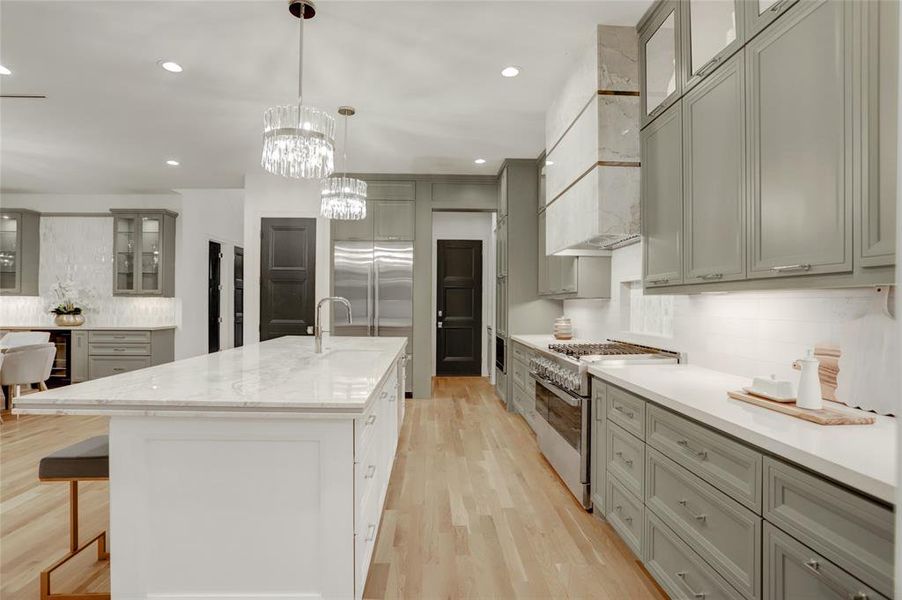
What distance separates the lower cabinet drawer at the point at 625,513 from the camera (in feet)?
6.84

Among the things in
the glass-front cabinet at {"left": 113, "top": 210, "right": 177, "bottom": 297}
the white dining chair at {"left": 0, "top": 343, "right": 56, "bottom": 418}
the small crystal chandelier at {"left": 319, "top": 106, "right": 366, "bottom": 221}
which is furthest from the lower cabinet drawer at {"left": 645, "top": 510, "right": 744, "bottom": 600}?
the glass-front cabinet at {"left": 113, "top": 210, "right": 177, "bottom": 297}

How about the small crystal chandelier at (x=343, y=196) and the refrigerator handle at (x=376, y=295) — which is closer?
the small crystal chandelier at (x=343, y=196)

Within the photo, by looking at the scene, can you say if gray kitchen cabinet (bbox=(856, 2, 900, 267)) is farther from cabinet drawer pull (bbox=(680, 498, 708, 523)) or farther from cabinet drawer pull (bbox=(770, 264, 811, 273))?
cabinet drawer pull (bbox=(680, 498, 708, 523))

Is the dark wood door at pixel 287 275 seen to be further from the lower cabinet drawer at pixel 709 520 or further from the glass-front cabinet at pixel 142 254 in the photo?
the lower cabinet drawer at pixel 709 520

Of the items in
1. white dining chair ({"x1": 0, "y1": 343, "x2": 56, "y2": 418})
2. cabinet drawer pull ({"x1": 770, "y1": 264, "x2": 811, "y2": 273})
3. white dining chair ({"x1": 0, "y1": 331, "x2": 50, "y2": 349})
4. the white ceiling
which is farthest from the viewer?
white dining chair ({"x1": 0, "y1": 331, "x2": 50, "y2": 349})

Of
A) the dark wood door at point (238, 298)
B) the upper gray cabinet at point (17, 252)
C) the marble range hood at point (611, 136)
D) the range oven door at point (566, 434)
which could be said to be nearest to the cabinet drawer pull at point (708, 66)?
the marble range hood at point (611, 136)

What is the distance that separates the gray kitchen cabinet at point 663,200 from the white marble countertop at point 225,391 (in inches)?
63.3

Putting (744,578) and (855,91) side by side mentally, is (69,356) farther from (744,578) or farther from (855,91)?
(855,91)

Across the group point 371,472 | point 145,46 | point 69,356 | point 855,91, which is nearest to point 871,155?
point 855,91

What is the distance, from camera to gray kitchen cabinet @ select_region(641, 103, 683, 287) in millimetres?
2354

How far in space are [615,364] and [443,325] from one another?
5.08 m

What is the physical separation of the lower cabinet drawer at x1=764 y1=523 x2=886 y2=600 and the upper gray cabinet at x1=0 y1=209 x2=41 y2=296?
8.86 m

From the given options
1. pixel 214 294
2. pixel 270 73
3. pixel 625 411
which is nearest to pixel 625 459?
pixel 625 411

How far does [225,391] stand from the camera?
1679 mm
